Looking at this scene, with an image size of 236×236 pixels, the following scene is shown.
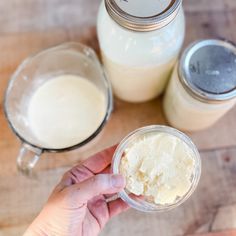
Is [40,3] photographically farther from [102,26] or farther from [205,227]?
[205,227]

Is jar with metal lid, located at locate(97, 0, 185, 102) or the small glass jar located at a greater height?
jar with metal lid, located at locate(97, 0, 185, 102)

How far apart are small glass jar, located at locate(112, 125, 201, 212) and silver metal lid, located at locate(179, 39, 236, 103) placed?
99 millimetres

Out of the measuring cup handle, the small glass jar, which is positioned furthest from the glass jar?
the small glass jar

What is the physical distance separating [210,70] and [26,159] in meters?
0.44

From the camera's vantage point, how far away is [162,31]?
2.68 feet

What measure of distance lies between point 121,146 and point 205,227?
0.30m

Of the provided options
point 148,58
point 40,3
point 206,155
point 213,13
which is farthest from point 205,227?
point 40,3

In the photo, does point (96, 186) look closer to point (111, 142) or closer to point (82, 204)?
point (82, 204)

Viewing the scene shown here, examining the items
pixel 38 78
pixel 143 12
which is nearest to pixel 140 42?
pixel 143 12

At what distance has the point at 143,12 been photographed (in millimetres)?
772

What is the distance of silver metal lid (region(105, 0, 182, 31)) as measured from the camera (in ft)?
2.51

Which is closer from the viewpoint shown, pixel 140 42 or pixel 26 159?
pixel 140 42

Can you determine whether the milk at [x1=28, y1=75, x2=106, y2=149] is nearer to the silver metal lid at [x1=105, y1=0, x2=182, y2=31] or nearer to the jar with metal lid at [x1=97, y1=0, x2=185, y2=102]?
the jar with metal lid at [x1=97, y1=0, x2=185, y2=102]

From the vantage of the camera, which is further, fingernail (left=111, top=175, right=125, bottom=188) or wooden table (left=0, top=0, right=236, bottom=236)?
wooden table (left=0, top=0, right=236, bottom=236)
